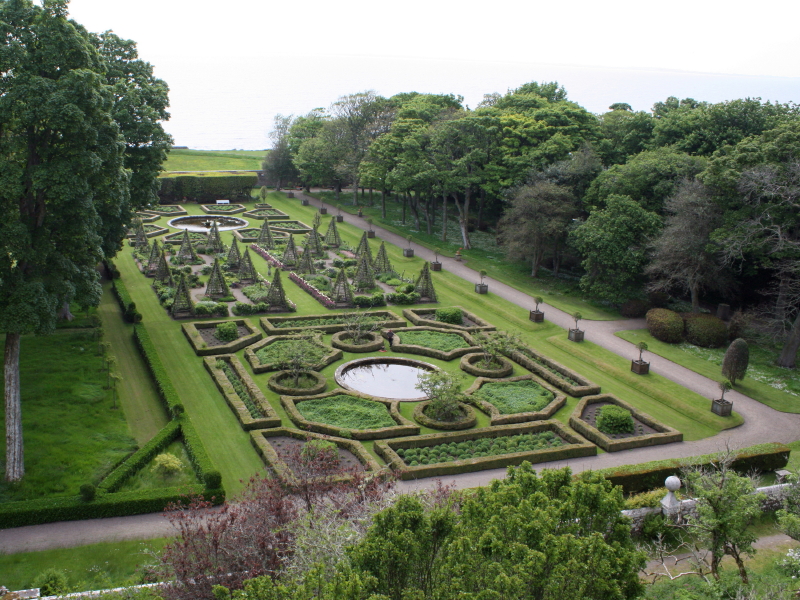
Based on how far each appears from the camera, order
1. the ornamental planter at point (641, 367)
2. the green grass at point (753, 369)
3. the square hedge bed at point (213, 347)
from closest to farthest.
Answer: the green grass at point (753, 369)
the square hedge bed at point (213, 347)
the ornamental planter at point (641, 367)

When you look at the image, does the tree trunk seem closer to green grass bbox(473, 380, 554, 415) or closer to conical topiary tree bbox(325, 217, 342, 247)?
green grass bbox(473, 380, 554, 415)

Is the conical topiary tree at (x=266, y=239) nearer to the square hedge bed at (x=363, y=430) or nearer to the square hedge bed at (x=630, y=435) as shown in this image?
the square hedge bed at (x=363, y=430)

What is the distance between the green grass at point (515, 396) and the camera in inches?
1169

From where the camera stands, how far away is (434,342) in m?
37.0

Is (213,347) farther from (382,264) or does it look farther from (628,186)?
(628,186)

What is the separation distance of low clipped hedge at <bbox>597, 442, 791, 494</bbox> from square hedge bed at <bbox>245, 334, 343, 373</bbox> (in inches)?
581

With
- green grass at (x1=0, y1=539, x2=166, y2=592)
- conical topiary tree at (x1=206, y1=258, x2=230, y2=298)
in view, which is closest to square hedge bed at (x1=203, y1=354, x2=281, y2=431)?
green grass at (x1=0, y1=539, x2=166, y2=592)

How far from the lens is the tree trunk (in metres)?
22.1

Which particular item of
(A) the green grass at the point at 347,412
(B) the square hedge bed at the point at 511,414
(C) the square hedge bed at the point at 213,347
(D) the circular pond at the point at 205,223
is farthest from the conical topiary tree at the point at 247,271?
(B) the square hedge bed at the point at 511,414

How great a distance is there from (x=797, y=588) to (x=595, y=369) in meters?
19.6

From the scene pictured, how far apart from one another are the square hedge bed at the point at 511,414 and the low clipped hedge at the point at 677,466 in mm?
5021

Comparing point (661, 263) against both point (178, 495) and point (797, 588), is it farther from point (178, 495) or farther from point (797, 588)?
point (178, 495)

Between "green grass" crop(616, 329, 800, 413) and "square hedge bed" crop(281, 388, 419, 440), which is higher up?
"green grass" crop(616, 329, 800, 413)

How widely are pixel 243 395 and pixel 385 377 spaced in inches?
278
